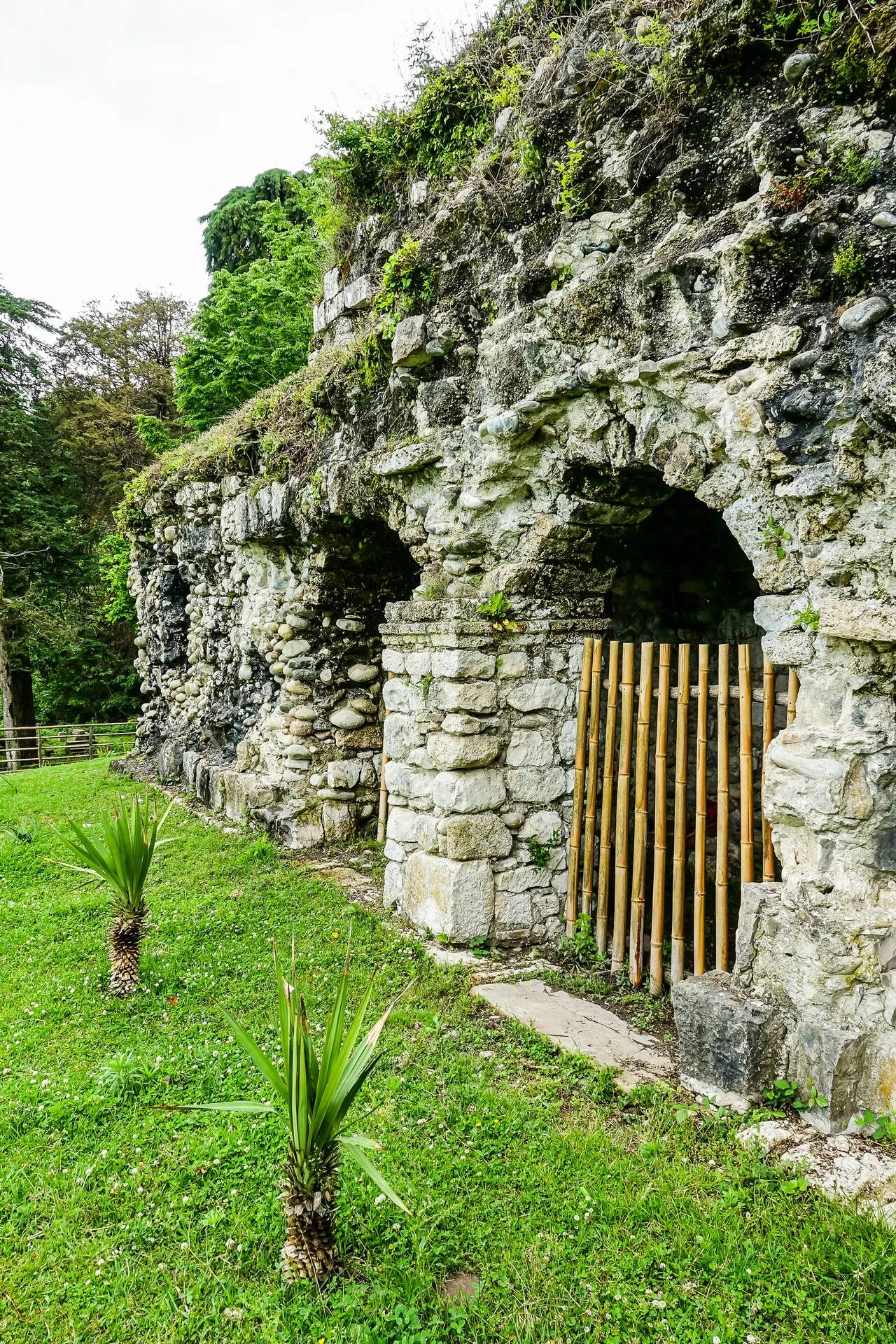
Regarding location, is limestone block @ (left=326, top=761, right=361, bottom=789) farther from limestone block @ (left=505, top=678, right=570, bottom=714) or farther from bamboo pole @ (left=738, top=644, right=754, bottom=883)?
bamboo pole @ (left=738, top=644, right=754, bottom=883)

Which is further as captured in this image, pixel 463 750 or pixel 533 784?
pixel 533 784

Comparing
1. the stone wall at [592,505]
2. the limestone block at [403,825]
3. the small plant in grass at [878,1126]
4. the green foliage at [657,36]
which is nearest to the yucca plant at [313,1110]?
the stone wall at [592,505]

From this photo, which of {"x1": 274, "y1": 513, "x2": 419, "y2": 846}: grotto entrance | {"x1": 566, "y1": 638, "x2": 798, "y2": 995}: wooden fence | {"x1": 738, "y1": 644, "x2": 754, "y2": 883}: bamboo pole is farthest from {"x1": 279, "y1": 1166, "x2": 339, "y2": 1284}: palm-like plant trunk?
{"x1": 274, "y1": 513, "x2": 419, "y2": 846}: grotto entrance

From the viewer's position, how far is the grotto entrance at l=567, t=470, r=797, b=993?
3.52m

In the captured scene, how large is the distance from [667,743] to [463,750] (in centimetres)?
126

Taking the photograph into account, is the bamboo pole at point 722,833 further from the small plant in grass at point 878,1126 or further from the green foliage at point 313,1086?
the green foliage at point 313,1086

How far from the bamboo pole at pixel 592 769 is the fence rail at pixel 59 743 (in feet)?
41.2

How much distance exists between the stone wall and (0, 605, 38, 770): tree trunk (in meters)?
10.1

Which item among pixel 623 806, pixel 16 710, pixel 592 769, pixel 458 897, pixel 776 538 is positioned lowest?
pixel 16 710

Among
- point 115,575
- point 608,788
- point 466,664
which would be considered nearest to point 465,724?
point 466,664

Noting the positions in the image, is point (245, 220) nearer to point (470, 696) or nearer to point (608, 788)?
point (470, 696)

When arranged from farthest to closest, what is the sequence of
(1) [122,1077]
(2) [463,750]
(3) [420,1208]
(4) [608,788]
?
1. (2) [463,750]
2. (4) [608,788]
3. (1) [122,1077]
4. (3) [420,1208]

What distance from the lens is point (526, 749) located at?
4.51 metres

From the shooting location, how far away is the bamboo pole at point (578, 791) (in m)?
4.36
